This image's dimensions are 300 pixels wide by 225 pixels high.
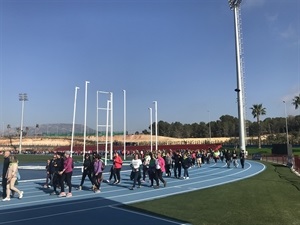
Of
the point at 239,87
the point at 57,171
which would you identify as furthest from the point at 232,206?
the point at 239,87

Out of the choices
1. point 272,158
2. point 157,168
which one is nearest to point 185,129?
point 272,158

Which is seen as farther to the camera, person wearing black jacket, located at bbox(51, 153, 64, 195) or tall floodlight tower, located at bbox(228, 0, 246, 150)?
tall floodlight tower, located at bbox(228, 0, 246, 150)

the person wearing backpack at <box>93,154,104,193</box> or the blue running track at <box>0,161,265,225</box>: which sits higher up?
the person wearing backpack at <box>93,154,104,193</box>

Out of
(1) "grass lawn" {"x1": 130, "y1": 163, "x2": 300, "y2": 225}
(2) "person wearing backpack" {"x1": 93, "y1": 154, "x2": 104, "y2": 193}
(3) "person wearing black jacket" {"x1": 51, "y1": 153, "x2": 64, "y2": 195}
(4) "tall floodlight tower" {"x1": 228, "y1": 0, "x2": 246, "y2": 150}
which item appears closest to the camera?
(1) "grass lawn" {"x1": 130, "y1": 163, "x2": 300, "y2": 225}

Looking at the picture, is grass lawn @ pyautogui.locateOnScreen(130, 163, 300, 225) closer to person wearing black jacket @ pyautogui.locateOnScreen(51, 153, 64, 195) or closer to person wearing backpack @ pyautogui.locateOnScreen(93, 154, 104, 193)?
person wearing backpack @ pyautogui.locateOnScreen(93, 154, 104, 193)

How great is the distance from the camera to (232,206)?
1124 cm

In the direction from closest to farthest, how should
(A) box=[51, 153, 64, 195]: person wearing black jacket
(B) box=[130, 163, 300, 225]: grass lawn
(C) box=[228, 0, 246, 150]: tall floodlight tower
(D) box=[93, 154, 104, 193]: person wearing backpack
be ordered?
1. (B) box=[130, 163, 300, 225]: grass lawn
2. (A) box=[51, 153, 64, 195]: person wearing black jacket
3. (D) box=[93, 154, 104, 193]: person wearing backpack
4. (C) box=[228, 0, 246, 150]: tall floodlight tower

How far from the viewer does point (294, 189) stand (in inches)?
615

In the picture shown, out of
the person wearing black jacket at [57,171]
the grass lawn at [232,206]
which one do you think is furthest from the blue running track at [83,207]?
the grass lawn at [232,206]

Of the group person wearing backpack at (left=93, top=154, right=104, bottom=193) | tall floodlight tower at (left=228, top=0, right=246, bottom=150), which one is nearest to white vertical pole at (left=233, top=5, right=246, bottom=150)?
tall floodlight tower at (left=228, top=0, right=246, bottom=150)

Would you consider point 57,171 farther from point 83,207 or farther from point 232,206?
point 232,206

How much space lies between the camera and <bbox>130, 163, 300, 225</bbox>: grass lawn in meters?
9.31

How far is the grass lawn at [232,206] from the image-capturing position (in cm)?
931

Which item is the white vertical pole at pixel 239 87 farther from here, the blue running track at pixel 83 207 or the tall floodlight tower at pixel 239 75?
the blue running track at pixel 83 207
